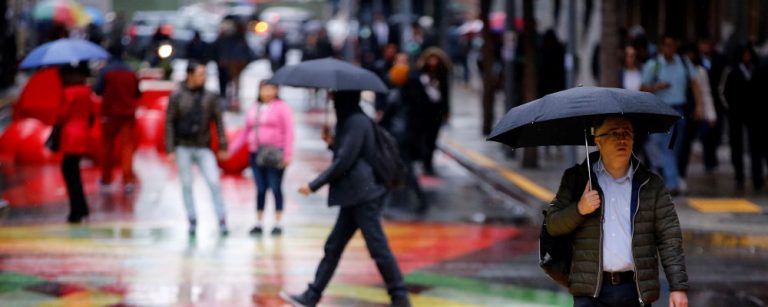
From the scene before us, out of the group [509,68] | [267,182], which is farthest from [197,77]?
[509,68]

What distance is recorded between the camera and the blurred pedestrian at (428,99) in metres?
19.0

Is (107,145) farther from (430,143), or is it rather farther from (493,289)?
(493,289)

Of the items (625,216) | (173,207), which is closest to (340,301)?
(625,216)

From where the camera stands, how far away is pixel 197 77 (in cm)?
1431

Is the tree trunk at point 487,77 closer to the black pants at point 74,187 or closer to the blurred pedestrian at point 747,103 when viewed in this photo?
the blurred pedestrian at point 747,103

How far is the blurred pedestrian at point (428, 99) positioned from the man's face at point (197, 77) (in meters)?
4.49

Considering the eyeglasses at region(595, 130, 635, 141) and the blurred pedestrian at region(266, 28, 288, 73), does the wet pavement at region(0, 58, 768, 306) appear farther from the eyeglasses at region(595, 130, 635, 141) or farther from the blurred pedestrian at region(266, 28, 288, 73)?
the blurred pedestrian at region(266, 28, 288, 73)

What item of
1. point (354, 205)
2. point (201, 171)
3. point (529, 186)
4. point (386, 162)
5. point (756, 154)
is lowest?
point (529, 186)

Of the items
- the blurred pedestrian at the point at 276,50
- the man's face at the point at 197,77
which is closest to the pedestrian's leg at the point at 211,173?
the man's face at the point at 197,77

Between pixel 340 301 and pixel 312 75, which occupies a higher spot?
pixel 312 75

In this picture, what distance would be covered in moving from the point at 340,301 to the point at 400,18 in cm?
3232

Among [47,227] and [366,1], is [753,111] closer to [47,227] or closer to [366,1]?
[47,227]

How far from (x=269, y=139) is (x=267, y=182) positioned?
51 centimetres

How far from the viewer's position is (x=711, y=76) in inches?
751
